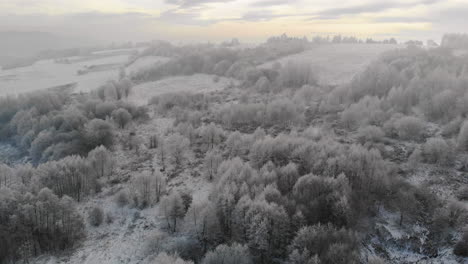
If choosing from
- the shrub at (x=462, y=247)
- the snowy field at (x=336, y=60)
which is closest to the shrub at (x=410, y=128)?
the shrub at (x=462, y=247)

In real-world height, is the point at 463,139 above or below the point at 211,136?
above

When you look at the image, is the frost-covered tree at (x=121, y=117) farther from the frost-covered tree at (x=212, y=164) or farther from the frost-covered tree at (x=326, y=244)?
the frost-covered tree at (x=326, y=244)

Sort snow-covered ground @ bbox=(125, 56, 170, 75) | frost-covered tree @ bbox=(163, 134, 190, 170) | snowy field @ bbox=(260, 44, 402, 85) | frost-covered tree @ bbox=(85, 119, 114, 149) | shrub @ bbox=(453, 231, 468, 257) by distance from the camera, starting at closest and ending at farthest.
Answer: shrub @ bbox=(453, 231, 468, 257)
frost-covered tree @ bbox=(163, 134, 190, 170)
frost-covered tree @ bbox=(85, 119, 114, 149)
snowy field @ bbox=(260, 44, 402, 85)
snow-covered ground @ bbox=(125, 56, 170, 75)

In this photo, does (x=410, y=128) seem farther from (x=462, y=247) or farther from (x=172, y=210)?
(x=172, y=210)

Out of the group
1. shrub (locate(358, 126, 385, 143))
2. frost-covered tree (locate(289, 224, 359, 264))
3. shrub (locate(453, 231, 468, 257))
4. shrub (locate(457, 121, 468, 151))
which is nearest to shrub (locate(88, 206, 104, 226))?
frost-covered tree (locate(289, 224, 359, 264))

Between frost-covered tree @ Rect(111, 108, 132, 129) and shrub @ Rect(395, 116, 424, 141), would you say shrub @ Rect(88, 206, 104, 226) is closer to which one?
frost-covered tree @ Rect(111, 108, 132, 129)

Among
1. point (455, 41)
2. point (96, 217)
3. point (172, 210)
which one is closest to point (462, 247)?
point (172, 210)
